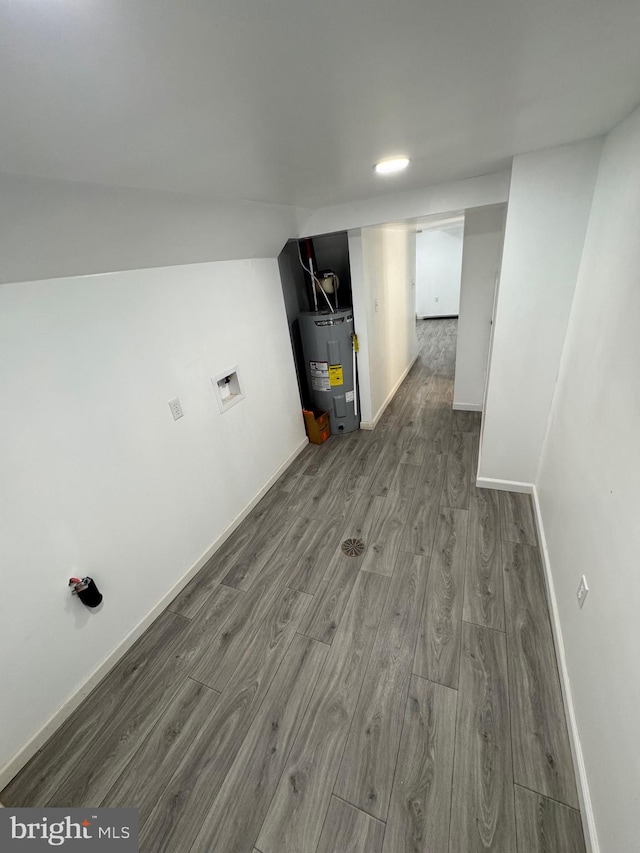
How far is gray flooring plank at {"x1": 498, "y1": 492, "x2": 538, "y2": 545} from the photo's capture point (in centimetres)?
207

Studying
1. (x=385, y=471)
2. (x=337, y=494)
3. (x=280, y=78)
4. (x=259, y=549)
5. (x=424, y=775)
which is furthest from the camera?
(x=385, y=471)

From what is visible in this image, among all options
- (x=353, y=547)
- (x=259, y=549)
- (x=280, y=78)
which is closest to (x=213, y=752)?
(x=259, y=549)

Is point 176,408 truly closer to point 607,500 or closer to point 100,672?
point 100,672

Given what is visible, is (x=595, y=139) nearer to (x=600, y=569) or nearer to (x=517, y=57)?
(x=517, y=57)

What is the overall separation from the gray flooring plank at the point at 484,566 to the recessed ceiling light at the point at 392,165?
212 centimetres

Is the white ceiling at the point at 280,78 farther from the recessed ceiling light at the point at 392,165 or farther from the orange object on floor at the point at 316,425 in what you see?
the orange object on floor at the point at 316,425

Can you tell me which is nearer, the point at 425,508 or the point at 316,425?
the point at 425,508

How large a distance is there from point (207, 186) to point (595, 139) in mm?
1783

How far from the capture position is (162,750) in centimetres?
134

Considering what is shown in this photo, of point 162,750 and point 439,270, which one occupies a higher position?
point 439,270

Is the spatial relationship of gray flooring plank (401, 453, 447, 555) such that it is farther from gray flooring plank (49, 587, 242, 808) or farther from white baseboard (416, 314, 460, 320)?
white baseboard (416, 314, 460, 320)

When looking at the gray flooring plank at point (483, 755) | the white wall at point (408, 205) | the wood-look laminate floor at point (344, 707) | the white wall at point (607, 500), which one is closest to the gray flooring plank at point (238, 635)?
the wood-look laminate floor at point (344, 707)

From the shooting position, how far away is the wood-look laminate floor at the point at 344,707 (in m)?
1.10

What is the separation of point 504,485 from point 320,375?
6.23 feet
